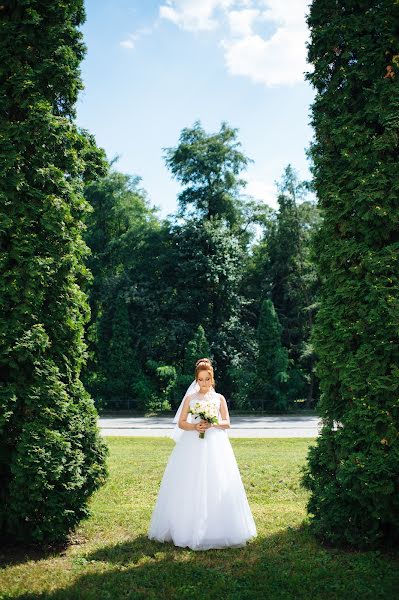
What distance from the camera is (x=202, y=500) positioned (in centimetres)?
666

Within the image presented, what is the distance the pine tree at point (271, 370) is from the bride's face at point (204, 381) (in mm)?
23794

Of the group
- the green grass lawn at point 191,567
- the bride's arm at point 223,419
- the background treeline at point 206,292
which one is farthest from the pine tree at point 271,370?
the bride's arm at point 223,419

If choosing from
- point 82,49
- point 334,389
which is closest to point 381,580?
point 334,389

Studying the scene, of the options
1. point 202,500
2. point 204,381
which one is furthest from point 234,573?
point 204,381

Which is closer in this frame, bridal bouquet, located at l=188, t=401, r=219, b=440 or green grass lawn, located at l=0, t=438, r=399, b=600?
green grass lawn, located at l=0, t=438, r=399, b=600

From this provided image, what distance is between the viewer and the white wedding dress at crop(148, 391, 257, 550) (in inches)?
260

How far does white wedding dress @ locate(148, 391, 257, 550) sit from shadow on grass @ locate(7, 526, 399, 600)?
0.50 ft

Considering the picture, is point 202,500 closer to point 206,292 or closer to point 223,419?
point 223,419

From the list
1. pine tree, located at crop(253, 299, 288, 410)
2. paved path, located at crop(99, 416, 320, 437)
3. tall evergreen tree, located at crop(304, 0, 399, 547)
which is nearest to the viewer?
tall evergreen tree, located at crop(304, 0, 399, 547)

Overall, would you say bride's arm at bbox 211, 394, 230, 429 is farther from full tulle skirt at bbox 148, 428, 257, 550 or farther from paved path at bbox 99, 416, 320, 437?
paved path at bbox 99, 416, 320, 437

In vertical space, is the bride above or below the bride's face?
below

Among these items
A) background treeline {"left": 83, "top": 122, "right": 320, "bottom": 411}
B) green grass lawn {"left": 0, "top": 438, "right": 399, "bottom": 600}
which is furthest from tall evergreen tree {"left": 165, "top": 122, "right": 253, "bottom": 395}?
green grass lawn {"left": 0, "top": 438, "right": 399, "bottom": 600}

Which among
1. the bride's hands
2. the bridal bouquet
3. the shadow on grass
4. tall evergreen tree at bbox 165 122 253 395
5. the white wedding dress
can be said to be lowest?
the shadow on grass

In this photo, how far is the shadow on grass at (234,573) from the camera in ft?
17.5
